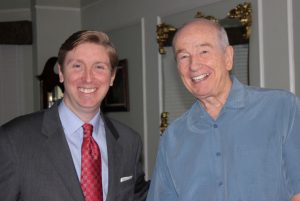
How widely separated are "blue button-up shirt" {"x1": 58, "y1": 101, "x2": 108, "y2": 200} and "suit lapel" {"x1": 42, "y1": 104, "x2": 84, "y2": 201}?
0.04m

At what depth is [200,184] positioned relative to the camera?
150 centimetres

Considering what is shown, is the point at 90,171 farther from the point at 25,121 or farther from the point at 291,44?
the point at 291,44

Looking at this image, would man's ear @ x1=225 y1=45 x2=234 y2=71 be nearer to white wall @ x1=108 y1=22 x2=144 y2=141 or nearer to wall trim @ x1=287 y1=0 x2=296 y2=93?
wall trim @ x1=287 y1=0 x2=296 y2=93

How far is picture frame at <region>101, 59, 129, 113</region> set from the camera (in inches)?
191

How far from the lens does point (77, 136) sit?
1805mm

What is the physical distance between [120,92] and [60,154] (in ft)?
10.6

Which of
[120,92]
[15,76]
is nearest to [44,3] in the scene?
[15,76]

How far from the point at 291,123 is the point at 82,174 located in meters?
0.79

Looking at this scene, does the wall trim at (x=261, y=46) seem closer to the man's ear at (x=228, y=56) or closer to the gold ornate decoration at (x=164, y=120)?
the gold ornate decoration at (x=164, y=120)

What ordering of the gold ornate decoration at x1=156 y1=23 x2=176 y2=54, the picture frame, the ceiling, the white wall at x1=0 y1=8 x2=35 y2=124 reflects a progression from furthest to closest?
the white wall at x1=0 y1=8 x2=35 y2=124 < the ceiling < the picture frame < the gold ornate decoration at x1=156 y1=23 x2=176 y2=54

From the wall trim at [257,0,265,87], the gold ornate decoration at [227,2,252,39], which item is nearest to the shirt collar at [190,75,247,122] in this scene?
the wall trim at [257,0,265,87]

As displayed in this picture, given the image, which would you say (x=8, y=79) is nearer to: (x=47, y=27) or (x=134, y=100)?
(x=47, y=27)

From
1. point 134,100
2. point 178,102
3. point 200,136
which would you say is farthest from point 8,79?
point 200,136

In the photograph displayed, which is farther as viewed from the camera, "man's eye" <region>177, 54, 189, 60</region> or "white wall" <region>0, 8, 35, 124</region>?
"white wall" <region>0, 8, 35, 124</region>
